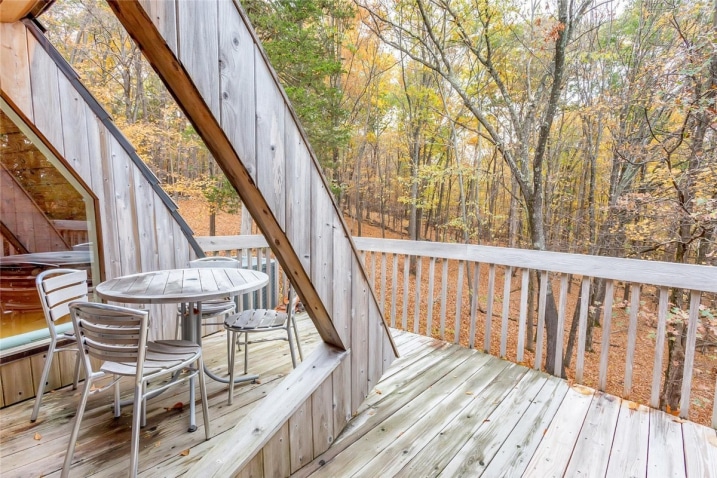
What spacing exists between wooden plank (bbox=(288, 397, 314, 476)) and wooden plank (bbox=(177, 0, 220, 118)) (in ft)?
4.37

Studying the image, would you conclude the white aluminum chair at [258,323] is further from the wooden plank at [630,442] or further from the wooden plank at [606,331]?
the wooden plank at [606,331]

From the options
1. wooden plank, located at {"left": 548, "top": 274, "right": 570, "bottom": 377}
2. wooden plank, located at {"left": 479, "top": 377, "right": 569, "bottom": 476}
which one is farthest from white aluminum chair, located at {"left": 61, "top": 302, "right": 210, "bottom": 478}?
wooden plank, located at {"left": 548, "top": 274, "right": 570, "bottom": 377}

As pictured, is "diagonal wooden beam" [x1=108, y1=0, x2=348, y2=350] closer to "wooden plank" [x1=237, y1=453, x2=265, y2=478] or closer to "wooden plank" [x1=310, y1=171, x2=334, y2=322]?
"wooden plank" [x1=310, y1=171, x2=334, y2=322]

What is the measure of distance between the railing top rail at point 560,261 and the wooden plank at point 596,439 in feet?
2.76

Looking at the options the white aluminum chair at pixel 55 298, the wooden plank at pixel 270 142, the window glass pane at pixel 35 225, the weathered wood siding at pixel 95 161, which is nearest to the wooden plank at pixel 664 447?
the wooden plank at pixel 270 142

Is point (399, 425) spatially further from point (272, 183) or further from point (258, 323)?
point (272, 183)

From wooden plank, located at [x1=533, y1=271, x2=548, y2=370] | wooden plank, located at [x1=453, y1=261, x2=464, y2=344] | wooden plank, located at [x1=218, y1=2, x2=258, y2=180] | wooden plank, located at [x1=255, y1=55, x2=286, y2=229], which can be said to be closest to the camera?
wooden plank, located at [x1=218, y1=2, x2=258, y2=180]

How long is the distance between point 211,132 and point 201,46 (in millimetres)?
240

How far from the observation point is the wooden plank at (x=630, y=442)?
5.37 feet

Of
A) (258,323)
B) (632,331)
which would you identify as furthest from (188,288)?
(632,331)

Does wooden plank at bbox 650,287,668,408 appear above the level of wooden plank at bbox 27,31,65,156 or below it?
below

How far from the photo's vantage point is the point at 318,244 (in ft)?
4.99

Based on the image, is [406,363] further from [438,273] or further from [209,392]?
[438,273]

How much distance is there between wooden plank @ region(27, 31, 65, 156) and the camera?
205cm
